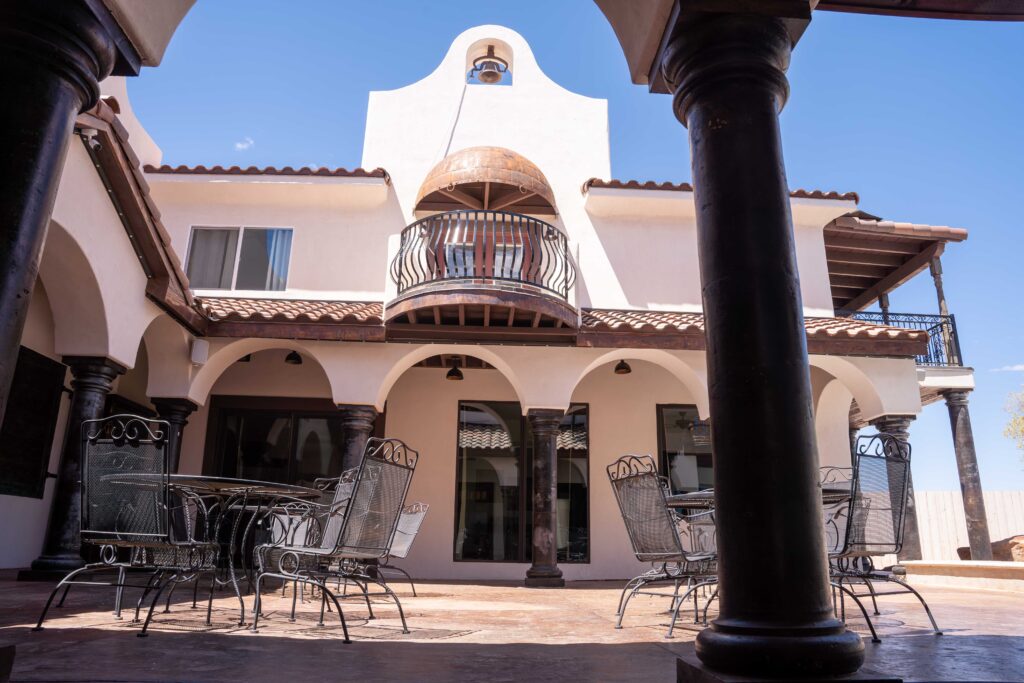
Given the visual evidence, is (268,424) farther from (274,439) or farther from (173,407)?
(173,407)

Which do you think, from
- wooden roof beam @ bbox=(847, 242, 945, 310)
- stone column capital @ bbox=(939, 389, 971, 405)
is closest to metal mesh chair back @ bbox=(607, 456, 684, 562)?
wooden roof beam @ bbox=(847, 242, 945, 310)

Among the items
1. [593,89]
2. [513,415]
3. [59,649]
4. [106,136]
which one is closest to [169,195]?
[106,136]

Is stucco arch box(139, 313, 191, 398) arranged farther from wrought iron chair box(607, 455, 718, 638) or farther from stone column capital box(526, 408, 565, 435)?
wrought iron chair box(607, 455, 718, 638)

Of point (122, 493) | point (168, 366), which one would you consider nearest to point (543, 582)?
→ point (168, 366)

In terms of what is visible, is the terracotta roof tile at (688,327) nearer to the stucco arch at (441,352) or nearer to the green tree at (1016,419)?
the stucco arch at (441,352)

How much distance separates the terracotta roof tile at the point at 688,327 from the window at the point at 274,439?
4.34 m

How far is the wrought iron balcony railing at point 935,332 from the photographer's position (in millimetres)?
12766

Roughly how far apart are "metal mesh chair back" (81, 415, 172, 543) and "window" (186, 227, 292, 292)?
7.49m

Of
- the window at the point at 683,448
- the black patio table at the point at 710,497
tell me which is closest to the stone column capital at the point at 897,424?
the window at the point at 683,448

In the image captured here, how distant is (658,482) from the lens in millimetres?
4203

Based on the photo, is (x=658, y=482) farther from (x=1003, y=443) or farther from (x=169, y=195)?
(x=1003, y=443)

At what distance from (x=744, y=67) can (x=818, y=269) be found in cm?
979

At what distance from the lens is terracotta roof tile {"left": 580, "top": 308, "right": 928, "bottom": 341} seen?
30.4 feet

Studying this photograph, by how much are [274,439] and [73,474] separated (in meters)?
4.16
